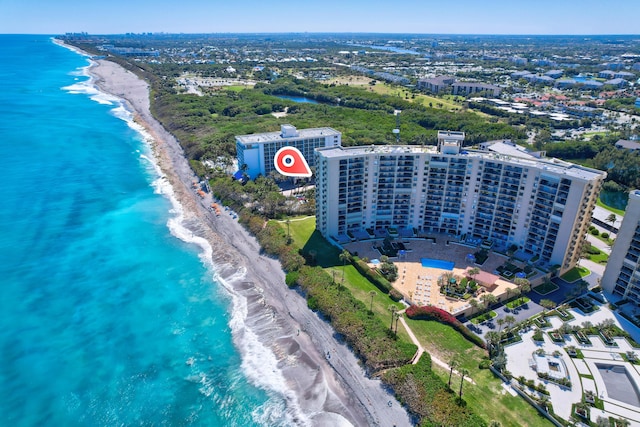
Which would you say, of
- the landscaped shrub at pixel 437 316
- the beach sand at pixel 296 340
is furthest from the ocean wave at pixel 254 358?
the landscaped shrub at pixel 437 316

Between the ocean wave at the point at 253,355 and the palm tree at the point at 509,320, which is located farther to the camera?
the palm tree at the point at 509,320

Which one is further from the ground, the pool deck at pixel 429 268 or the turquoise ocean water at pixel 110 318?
the pool deck at pixel 429 268

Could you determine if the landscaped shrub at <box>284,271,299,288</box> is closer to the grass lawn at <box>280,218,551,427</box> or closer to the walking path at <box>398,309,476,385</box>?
the grass lawn at <box>280,218,551,427</box>

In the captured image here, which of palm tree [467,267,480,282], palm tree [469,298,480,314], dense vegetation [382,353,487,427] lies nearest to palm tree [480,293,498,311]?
palm tree [469,298,480,314]

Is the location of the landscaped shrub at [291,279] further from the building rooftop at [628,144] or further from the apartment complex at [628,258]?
the building rooftop at [628,144]

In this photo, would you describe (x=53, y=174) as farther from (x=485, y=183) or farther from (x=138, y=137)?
(x=485, y=183)

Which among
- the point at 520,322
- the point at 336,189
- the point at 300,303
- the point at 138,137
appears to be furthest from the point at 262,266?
the point at 138,137

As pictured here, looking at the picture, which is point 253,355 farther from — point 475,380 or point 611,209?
point 611,209
